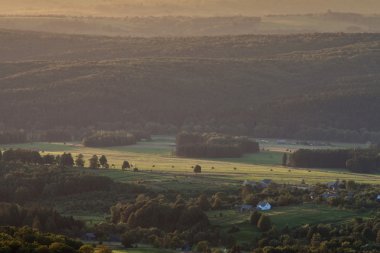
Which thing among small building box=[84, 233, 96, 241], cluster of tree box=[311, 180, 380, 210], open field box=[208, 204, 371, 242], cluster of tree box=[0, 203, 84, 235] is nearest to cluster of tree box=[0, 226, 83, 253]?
small building box=[84, 233, 96, 241]

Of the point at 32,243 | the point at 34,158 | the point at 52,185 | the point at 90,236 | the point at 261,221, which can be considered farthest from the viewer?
the point at 34,158

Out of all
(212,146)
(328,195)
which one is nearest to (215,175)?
(328,195)

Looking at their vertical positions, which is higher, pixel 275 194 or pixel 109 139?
pixel 109 139

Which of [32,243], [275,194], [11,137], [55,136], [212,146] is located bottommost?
[32,243]

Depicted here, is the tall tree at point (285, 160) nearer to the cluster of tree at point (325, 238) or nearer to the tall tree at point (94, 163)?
the tall tree at point (94, 163)

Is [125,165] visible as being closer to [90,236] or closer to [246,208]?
[246,208]

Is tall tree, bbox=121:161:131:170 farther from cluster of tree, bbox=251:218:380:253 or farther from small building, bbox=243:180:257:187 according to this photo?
cluster of tree, bbox=251:218:380:253
